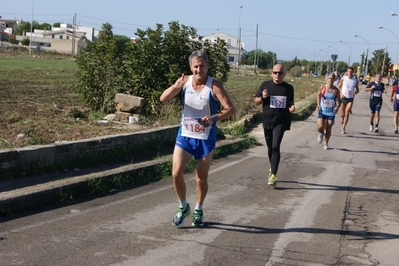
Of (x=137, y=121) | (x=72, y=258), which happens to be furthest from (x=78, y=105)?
(x=72, y=258)

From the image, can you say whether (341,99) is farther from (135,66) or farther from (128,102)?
(128,102)

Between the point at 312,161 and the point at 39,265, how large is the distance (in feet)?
27.3

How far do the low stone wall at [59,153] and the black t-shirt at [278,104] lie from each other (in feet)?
8.69

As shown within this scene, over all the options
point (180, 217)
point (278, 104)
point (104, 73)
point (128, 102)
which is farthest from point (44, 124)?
point (180, 217)

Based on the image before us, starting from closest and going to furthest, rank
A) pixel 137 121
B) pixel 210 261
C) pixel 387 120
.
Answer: pixel 210 261 < pixel 137 121 < pixel 387 120

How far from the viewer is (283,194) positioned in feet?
29.5

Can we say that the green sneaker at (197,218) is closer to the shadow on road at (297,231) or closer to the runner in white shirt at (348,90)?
the shadow on road at (297,231)

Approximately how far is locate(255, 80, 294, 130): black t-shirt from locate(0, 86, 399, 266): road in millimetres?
1056

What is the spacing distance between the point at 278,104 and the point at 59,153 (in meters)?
3.59

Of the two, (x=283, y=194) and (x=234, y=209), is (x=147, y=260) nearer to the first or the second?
(x=234, y=209)

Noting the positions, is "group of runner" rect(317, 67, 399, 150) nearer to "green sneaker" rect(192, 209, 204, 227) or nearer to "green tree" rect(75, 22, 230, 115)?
"green tree" rect(75, 22, 230, 115)

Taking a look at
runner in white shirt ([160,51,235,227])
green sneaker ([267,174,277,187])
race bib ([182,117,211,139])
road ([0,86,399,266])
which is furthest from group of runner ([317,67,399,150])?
race bib ([182,117,211,139])

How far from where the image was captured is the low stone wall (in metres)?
7.98

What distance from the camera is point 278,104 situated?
9719mm
